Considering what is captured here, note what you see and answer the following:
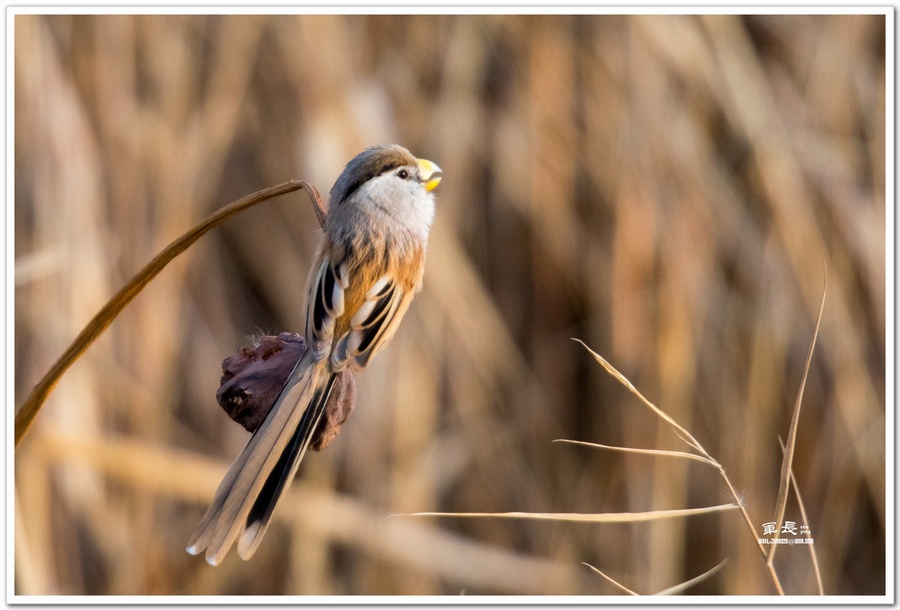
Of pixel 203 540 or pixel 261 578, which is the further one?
pixel 261 578

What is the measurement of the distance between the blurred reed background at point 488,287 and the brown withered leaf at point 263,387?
1.69m

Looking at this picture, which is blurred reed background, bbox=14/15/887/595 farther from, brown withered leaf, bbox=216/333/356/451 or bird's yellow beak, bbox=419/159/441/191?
brown withered leaf, bbox=216/333/356/451

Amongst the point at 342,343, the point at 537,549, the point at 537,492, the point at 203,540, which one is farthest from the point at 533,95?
the point at 203,540

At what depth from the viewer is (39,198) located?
2.75 m

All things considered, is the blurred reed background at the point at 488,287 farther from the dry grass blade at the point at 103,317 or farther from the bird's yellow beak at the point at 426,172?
the dry grass blade at the point at 103,317

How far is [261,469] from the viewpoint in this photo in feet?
4.28

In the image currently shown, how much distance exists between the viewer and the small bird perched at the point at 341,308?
4.20 ft

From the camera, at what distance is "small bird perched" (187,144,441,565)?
1279 millimetres

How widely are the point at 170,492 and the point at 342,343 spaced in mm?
1859

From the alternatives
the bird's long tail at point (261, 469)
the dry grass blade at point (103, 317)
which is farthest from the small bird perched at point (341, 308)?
the dry grass blade at point (103, 317)

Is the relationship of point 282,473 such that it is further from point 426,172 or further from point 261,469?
point 426,172

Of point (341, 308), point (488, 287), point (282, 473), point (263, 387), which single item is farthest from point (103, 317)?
point (488, 287)

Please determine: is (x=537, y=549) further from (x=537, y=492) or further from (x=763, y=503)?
(x=763, y=503)
